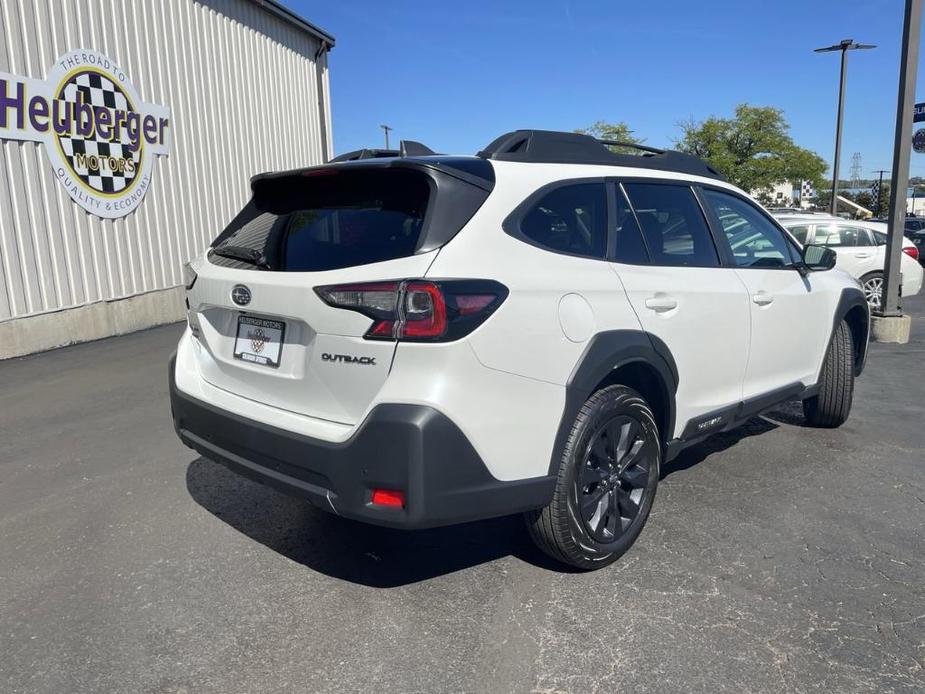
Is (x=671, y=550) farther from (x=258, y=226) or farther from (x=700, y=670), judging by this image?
(x=258, y=226)

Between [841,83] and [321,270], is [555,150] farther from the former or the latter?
[841,83]

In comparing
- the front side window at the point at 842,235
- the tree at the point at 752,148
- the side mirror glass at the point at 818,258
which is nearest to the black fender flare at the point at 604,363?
the side mirror glass at the point at 818,258

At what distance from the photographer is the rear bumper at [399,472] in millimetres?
2400

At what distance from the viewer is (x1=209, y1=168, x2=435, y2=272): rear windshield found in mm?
2635

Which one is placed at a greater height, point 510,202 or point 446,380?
point 510,202

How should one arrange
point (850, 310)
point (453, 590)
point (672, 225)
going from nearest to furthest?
1. point (453, 590)
2. point (672, 225)
3. point (850, 310)

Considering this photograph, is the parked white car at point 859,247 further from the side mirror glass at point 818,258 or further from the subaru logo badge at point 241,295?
the subaru logo badge at point 241,295

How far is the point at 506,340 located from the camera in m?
2.55

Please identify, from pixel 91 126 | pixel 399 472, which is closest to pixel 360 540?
pixel 399 472

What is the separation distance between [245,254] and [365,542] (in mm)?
1480

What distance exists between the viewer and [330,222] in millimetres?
2867

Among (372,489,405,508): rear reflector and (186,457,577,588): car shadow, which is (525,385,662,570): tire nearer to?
(186,457,577,588): car shadow

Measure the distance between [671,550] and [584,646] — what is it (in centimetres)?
92

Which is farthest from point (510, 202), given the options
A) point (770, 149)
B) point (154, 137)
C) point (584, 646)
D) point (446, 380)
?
point (770, 149)
